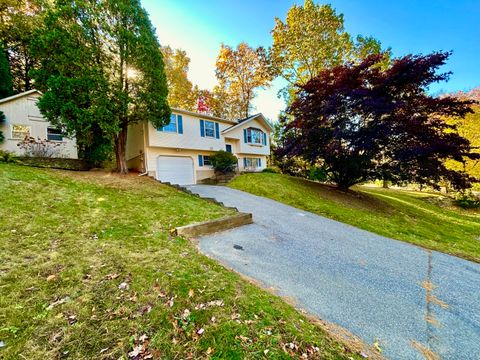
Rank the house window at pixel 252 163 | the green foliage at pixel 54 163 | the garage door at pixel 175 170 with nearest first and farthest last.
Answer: the green foliage at pixel 54 163 < the garage door at pixel 175 170 < the house window at pixel 252 163

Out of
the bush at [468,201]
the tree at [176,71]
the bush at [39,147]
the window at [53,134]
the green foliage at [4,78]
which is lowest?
the bush at [468,201]

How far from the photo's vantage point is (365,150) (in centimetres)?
1205

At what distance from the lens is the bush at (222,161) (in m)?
16.4

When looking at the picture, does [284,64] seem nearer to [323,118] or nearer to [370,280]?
[323,118]

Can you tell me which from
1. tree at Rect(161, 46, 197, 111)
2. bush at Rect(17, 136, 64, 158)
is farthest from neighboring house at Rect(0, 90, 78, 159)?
tree at Rect(161, 46, 197, 111)

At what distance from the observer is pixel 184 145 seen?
15078 mm

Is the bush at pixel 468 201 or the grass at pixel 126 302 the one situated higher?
the grass at pixel 126 302

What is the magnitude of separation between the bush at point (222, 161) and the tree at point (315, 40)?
30.4ft

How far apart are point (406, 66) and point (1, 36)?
27.1 meters

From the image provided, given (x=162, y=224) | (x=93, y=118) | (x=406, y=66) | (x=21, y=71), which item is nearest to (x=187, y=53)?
(x=21, y=71)

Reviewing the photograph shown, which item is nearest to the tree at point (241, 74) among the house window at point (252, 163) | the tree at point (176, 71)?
the tree at point (176, 71)

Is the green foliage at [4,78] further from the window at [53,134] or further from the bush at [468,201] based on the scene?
the bush at [468,201]

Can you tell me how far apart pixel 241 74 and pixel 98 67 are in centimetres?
1855

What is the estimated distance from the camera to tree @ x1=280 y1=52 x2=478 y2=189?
10.6 m
